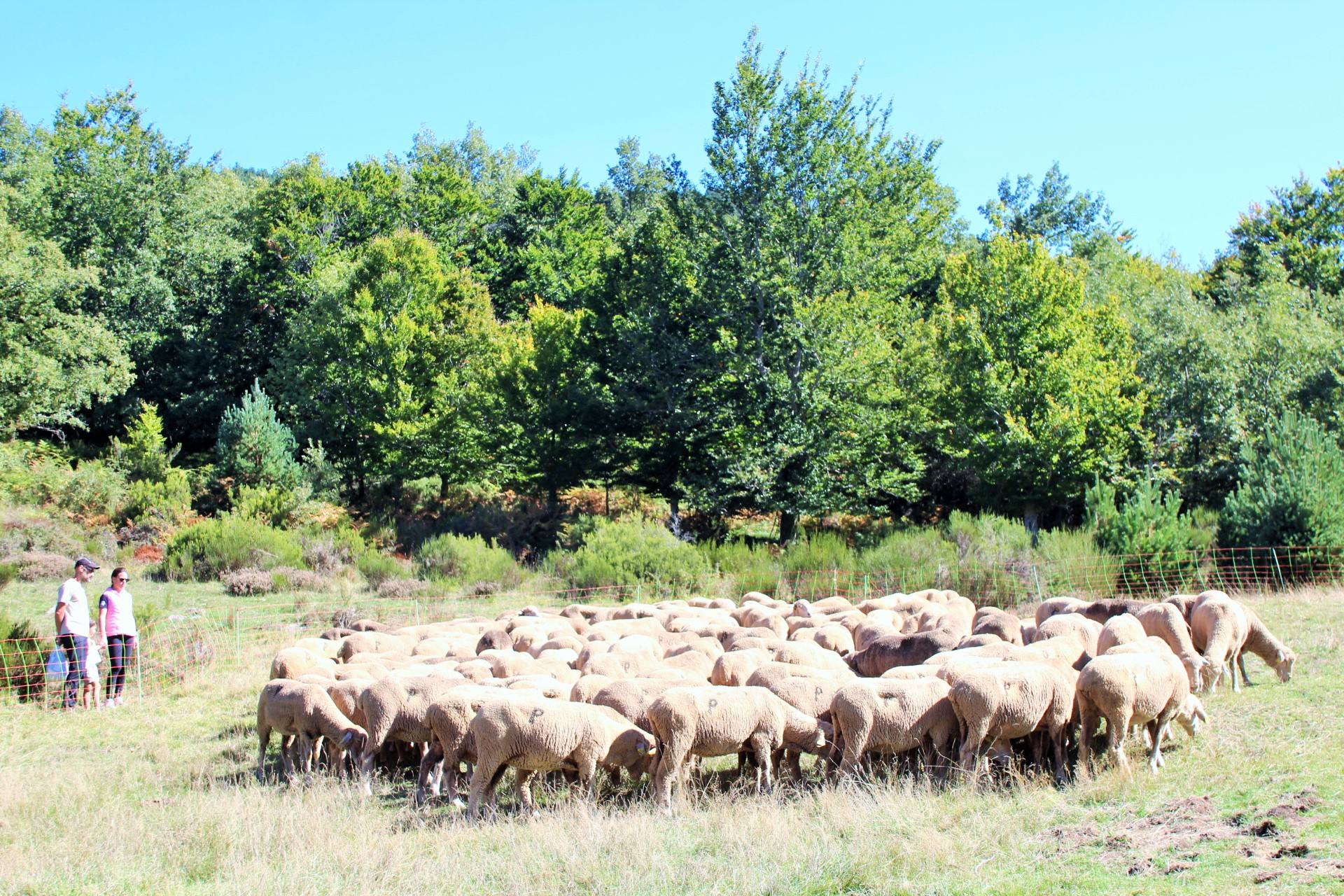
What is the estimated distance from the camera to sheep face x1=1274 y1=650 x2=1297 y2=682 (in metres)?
13.4

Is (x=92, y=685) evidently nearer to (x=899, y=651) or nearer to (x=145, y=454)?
(x=899, y=651)

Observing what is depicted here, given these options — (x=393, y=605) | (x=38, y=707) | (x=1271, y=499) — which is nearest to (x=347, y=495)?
(x=393, y=605)

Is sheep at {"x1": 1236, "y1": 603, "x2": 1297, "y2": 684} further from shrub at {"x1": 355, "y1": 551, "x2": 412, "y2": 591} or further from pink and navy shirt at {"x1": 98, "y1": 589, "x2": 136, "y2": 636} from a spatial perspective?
shrub at {"x1": 355, "y1": 551, "x2": 412, "y2": 591}

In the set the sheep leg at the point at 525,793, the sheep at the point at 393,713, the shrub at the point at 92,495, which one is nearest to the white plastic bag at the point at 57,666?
the sheep at the point at 393,713

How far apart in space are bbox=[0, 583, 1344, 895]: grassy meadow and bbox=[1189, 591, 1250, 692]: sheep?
1.86m

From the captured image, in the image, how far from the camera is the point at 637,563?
1011 inches

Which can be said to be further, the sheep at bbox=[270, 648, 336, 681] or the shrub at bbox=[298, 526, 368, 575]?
the shrub at bbox=[298, 526, 368, 575]

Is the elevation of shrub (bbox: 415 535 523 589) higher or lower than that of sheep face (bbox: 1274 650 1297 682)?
higher

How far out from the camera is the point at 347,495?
4153cm

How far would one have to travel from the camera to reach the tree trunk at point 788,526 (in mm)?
30672

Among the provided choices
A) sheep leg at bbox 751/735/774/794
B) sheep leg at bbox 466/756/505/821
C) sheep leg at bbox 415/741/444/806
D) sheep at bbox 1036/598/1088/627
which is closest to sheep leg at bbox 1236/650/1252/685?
sheep at bbox 1036/598/1088/627

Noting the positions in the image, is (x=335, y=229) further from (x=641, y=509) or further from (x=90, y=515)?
(x=641, y=509)

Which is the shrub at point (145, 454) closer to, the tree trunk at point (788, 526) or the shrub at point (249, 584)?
the shrub at point (249, 584)

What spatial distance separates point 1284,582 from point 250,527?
998 inches
